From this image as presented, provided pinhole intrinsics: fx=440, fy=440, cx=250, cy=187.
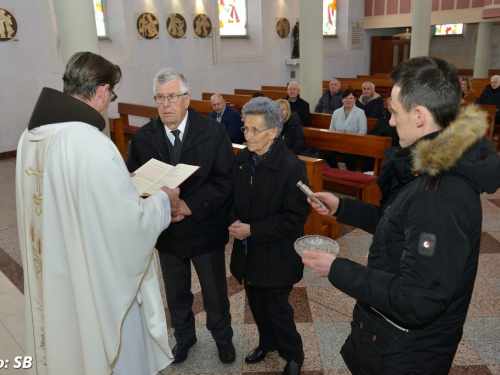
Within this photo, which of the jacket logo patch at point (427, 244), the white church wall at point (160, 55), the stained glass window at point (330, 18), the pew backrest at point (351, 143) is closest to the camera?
the jacket logo patch at point (427, 244)

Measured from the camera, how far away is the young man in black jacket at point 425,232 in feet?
3.99

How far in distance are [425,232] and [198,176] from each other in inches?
60.4

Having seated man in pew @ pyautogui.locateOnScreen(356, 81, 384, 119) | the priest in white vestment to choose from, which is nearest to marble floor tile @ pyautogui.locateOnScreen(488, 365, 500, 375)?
the priest in white vestment

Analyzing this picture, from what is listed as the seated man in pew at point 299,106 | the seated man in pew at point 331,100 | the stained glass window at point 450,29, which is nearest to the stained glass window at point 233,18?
the seated man in pew at point 331,100

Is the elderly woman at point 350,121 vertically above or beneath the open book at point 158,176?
beneath

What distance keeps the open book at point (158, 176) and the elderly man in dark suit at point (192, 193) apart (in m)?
0.19

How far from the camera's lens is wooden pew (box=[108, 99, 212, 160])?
7.86 meters

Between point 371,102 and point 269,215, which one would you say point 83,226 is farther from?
point 371,102

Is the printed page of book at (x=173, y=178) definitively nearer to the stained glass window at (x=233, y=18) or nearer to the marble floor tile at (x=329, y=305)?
the marble floor tile at (x=329, y=305)

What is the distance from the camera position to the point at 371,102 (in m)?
7.97

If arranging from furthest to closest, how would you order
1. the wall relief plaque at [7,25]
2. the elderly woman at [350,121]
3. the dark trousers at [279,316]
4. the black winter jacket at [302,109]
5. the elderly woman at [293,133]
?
1. the wall relief plaque at [7,25]
2. the black winter jacket at [302,109]
3. the elderly woman at [350,121]
4. the elderly woman at [293,133]
5. the dark trousers at [279,316]

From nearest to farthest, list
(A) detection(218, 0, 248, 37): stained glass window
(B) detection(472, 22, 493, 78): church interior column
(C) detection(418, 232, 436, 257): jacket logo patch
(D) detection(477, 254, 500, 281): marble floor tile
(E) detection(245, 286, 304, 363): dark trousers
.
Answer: (C) detection(418, 232, 436, 257): jacket logo patch
(E) detection(245, 286, 304, 363): dark trousers
(D) detection(477, 254, 500, 281): marble floor tile
(A) detection(218, 0, 248, 37): stained glass window
(B) detection(472, 22, 493, 78): church interior column

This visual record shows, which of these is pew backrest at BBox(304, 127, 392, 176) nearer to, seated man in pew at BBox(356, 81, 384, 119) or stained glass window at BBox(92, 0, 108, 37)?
seated man in pew at BBox(356, 81, 384, 119)

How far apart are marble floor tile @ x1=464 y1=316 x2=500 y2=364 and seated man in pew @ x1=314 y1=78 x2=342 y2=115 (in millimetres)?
6140
